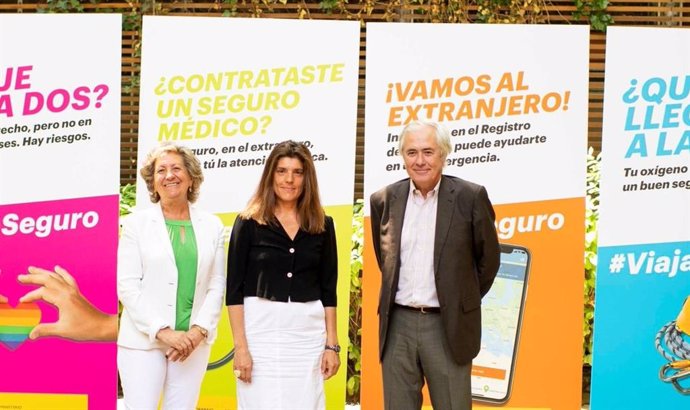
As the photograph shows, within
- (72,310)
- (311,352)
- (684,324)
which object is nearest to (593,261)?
(684,324)

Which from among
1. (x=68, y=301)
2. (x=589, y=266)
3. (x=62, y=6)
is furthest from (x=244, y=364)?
(x=62, y=6)

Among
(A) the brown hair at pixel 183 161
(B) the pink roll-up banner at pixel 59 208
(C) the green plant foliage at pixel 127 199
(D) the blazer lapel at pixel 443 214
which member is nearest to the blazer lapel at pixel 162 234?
(A) the brown hair at pixel 183 161

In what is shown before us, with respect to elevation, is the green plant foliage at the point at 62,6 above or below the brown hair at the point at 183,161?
above

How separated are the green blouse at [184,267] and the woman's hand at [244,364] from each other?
346mm

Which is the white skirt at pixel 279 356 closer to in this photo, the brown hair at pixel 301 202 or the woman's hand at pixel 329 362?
the woman's hand at pixel 329 362

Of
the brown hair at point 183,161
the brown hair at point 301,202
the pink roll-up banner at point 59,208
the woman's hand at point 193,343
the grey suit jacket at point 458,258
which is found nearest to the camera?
the grey suit jacket at point 458,258

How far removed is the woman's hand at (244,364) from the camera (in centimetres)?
419

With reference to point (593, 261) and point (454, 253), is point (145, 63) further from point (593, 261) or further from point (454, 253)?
point (593, 261)

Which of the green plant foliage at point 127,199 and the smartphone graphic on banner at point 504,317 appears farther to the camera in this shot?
the green plant foliage at point 127,199

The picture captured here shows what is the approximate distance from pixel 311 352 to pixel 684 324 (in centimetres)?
195

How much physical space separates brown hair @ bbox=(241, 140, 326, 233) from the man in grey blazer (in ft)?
1.00

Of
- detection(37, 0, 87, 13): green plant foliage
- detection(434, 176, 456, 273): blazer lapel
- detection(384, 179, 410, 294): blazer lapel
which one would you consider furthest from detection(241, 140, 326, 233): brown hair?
detection(37, 0, 87, 13): green plant foliage

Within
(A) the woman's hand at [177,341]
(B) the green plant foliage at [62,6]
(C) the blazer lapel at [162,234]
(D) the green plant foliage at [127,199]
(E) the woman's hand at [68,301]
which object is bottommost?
(A) the woman's hand at [177,341]

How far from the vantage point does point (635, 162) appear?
5.05 metres
